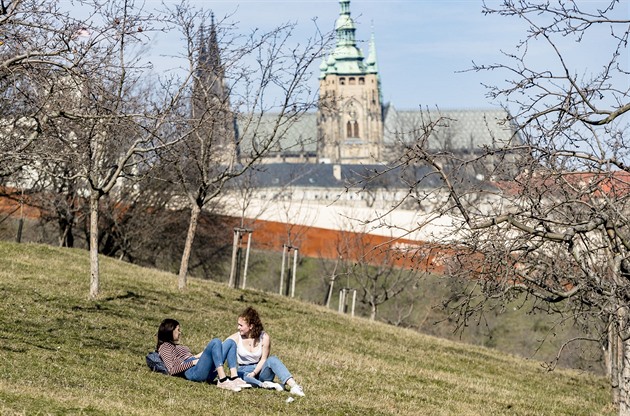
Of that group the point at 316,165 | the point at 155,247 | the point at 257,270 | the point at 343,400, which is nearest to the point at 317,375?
the point at 343,400

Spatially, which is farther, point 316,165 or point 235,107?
point 316,165

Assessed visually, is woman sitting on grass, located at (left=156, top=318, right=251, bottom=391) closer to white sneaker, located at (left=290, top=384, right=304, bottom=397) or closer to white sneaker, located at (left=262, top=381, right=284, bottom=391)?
white sneaker, located at (left=262, top=381, right=284, bottom=391)

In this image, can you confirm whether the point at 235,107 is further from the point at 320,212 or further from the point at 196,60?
the point at 320,212

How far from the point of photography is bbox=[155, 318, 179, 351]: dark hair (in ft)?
44.8

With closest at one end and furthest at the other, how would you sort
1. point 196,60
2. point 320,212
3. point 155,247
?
point 196,60 → point 155,247 → point 320,212

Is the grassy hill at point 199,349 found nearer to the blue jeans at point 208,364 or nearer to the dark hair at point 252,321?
the blue jeans at point 208,364

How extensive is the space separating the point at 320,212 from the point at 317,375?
47586mm

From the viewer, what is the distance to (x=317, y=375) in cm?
1628

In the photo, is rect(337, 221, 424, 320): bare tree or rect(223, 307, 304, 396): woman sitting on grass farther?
rect(337, 221, 424, 320): bare tree

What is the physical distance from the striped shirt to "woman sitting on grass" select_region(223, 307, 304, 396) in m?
0.62

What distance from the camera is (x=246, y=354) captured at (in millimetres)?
13555

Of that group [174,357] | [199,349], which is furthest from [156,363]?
[199,349]

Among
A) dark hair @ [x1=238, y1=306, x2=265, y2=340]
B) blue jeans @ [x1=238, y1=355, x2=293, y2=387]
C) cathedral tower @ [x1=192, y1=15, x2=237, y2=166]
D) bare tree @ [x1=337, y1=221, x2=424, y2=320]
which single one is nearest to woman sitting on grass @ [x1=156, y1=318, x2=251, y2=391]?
blue jeans @ [x1=238, y1=355, x2=293, y2=387]

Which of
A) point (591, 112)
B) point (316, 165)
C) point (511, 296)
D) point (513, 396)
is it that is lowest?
point (513, 396)
